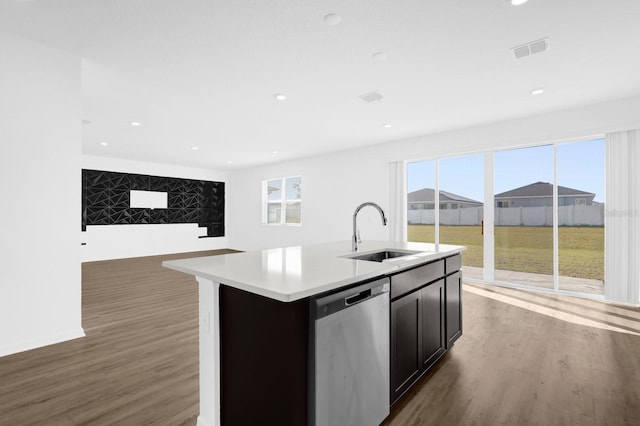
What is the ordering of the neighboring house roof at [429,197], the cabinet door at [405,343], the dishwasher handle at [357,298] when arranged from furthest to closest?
the neighboring house roof at [429,197], the cabinet door at [405,343], the dishwasher handle at [357,298]

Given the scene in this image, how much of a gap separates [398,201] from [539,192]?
2.26m

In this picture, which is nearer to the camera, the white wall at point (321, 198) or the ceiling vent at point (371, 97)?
the ceiling vent at point (371, 97)

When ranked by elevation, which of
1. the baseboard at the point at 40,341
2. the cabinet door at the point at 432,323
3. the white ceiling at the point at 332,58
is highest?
the white ceiling at the point at 332,58

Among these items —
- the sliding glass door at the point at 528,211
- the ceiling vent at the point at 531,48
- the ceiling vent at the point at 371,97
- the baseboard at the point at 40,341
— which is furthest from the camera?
the sliding glass door at the point at 528,211

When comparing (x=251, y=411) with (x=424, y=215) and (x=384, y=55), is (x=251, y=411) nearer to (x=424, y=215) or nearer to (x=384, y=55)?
(x=384, y=55)

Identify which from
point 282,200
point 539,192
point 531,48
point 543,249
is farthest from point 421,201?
point 282,200

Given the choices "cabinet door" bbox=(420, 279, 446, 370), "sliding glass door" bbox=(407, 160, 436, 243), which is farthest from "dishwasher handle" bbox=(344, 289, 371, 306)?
"sliding glass door" bbox=(407, 160, 436, 243)

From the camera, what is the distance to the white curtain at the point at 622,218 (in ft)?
12.8

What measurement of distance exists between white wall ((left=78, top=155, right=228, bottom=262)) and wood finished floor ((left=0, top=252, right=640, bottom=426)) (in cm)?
485

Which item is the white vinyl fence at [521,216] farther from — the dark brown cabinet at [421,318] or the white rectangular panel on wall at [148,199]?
the white rectangular panel on wall at [148,199]

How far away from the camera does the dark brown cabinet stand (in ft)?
5.84

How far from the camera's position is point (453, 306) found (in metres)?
2.56

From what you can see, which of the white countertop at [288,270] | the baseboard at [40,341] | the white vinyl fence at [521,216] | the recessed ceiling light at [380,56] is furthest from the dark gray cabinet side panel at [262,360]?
the white vinyl fence at [521,216]

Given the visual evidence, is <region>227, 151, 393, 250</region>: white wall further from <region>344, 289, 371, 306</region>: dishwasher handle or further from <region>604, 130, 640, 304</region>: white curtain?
<region>344, 289, 371, 306</region>: dishwasher handle
